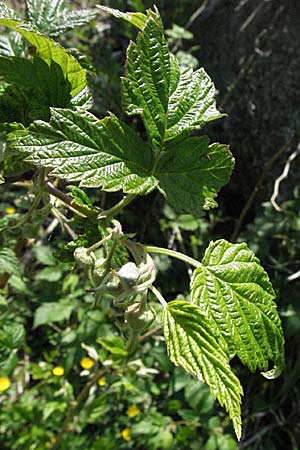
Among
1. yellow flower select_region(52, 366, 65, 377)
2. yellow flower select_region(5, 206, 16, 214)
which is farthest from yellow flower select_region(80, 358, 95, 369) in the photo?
yellow flower select_region(5, 206, 16, 214)

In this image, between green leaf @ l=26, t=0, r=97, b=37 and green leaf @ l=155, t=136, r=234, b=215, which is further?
green leaf @ l=26, t=0, r=97, b=37

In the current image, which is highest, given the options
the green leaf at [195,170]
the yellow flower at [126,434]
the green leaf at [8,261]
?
the green leaf at [195,170]

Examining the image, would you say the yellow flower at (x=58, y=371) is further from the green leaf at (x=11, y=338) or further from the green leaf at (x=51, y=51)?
the green leaf at (x=51, y=51)

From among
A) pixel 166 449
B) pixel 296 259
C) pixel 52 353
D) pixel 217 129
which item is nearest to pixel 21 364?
pixel 52 353

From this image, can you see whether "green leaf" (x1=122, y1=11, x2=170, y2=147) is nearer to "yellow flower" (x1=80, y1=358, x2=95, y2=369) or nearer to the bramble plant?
the bramble plant

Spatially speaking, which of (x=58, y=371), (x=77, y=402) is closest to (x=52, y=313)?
(x=58, y=371)

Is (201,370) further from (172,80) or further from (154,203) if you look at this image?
(154,203)

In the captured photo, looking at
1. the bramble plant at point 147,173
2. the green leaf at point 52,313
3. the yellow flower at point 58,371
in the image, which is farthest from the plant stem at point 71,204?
the yellow flower at point 58,371

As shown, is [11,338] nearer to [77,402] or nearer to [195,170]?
[77,402]
